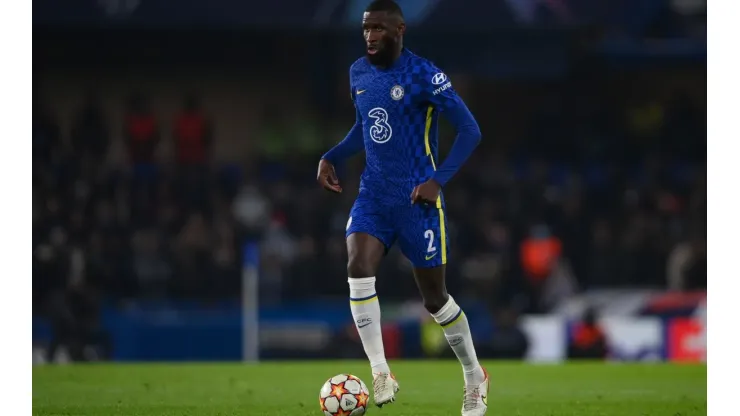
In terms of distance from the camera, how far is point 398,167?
7.33 meters

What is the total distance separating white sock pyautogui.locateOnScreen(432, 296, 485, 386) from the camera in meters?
7.46

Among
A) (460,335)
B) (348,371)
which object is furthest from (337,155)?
(348,371)

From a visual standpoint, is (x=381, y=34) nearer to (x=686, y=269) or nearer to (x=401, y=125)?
(x=401, y=125)

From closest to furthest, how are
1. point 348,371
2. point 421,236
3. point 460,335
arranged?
1. point 421,236
2. point 460,335
3. point 348,371

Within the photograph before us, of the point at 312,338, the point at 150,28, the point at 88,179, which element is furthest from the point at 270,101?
the point at 312,338

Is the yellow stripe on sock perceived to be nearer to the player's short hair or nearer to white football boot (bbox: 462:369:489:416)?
white football boot (bbox: 462:369:489:416)

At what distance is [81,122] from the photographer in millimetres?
19578

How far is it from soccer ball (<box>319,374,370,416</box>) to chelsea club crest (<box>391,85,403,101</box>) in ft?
5.39

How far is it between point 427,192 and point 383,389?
1115 millimetres

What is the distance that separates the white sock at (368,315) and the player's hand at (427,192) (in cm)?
53

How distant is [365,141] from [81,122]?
507 inches

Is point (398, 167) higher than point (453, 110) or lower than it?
lower

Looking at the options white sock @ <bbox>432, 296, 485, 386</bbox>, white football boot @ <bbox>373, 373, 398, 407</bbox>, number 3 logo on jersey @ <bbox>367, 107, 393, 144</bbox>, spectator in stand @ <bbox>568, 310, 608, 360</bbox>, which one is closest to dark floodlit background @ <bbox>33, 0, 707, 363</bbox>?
spectator in stand @ <bbox>568, 310, 608, 360</bbox>

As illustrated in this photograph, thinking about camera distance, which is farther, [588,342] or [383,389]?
[588,342]
